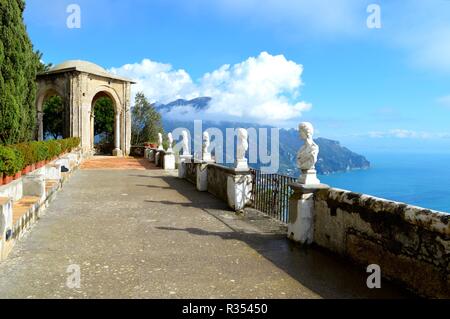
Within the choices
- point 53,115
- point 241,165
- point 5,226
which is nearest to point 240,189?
point 241,165

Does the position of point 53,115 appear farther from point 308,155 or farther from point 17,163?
point 308,155

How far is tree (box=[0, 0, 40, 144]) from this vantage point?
39.9 feet

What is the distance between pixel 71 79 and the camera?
28828 mm

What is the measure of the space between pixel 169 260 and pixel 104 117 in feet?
150

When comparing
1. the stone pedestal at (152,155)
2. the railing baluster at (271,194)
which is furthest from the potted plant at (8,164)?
the stone pedestal at (152,155)

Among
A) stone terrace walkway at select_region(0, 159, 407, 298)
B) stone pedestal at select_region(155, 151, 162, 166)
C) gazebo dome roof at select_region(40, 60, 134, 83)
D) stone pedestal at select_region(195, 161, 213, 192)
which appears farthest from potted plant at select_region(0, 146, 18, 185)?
gazebo dome roof at select_region(40, 60, 134, 83)

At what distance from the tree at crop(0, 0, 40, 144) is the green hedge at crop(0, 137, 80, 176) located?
104 cm

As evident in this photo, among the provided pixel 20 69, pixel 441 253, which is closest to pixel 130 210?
pixel 441 253

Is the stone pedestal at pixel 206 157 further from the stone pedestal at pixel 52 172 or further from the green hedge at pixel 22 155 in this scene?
the green hedge at pixel 22 155

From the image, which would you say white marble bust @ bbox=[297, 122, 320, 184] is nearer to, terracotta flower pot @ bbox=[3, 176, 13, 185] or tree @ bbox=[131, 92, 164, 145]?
terracotta flower pot @ bbox=[3, 176, 13, 185]

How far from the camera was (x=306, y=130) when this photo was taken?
6.36 m

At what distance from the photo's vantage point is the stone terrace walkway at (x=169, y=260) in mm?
4227

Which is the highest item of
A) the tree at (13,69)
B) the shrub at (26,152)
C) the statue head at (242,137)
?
the tree at (13,69)

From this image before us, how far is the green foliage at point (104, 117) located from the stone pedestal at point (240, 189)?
136 feet
